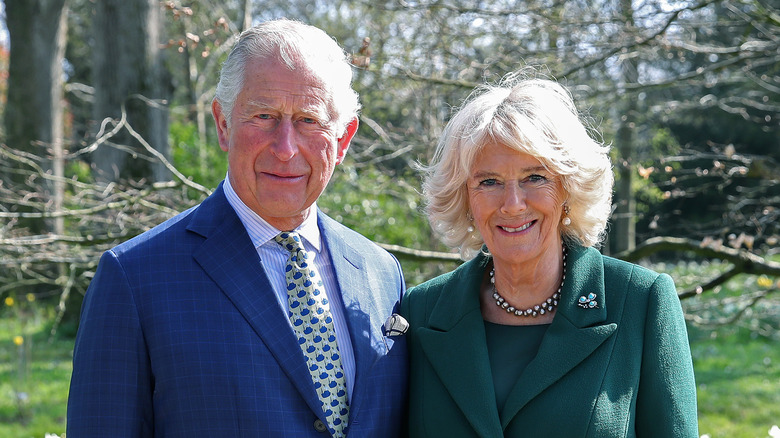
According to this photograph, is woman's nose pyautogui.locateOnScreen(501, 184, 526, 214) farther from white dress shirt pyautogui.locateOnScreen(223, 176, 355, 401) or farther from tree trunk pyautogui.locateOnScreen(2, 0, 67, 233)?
tree trunk pyautogui.locateOnScreen(2, 0, 67, 233)

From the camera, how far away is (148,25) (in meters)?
7.15

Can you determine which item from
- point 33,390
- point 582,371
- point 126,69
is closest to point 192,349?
point 582,371

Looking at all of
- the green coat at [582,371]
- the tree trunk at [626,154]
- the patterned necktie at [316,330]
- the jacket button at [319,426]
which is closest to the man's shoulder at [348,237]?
the patterned necktie at [316,330]

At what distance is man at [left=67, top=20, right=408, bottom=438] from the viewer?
7.39 ft

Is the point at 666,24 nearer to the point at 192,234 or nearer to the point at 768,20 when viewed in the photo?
the point at 768,20

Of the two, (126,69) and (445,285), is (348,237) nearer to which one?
(445,285)

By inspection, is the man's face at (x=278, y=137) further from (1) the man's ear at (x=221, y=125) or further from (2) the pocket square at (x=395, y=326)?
(2) the pocket square at (x=395, y=326)

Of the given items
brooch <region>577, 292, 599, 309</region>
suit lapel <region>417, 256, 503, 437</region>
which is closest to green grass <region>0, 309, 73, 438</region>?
suit lapel <region>417, 256, 503, 437</region>

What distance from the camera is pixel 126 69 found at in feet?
23.1

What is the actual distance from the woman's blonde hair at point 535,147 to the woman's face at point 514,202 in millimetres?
34

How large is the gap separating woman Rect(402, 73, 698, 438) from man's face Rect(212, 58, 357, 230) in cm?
51

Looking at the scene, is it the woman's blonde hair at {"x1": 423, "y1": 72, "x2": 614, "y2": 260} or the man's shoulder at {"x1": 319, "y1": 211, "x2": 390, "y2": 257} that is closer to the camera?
the woman's blonde hair at {"x1": 423, "y1": 72, "x2": 614, "y2": 260}

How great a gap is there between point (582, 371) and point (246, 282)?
1066mm

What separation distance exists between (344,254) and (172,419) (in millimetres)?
833
